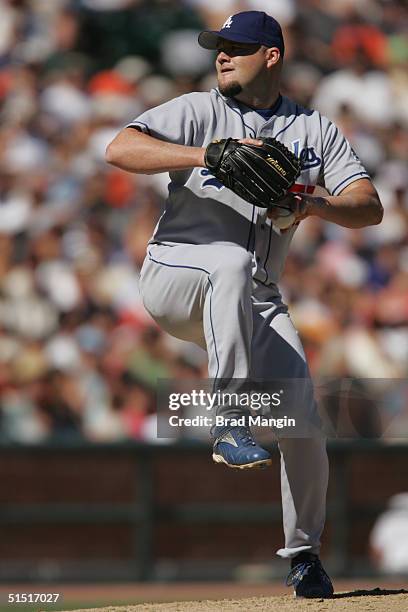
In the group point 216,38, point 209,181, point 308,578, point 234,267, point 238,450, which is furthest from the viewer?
point 308,578

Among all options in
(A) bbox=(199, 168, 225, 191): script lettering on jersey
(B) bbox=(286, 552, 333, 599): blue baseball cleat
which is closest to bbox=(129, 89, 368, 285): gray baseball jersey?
(A) bbox=(199, 168, 225, 191): script lettering on jersey

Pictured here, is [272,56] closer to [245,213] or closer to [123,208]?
[245,213]

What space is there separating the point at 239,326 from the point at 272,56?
102cm

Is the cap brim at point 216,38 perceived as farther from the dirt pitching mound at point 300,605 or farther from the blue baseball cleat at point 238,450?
the dirt pitching mound at point 300,605

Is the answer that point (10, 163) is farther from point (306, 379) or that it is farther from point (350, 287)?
point (306, 379)

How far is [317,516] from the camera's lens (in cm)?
439

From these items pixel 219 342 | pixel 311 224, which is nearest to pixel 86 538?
pixel 311 224

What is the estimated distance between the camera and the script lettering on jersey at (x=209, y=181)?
419 centimetres

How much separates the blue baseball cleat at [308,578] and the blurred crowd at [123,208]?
3.21 metres

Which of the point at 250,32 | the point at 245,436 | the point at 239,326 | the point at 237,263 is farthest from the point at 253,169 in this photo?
the point at 245,436

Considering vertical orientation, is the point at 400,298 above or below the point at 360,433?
above

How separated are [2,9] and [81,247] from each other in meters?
2.36

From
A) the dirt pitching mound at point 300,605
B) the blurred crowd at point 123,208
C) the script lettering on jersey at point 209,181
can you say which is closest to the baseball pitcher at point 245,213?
the script lettering on jersey at point 209,181

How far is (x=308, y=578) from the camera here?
4.42 m
